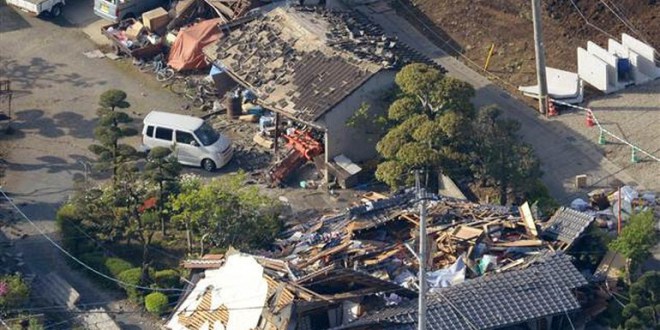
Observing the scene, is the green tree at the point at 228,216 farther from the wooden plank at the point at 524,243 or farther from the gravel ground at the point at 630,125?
the gravel ground at the point at 630,125

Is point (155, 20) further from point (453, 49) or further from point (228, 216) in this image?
point (228, 216)

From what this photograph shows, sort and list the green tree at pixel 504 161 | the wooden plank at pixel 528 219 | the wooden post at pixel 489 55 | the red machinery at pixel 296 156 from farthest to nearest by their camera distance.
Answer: the wooden post at pixel 489 55 → the red machinery at pixel 296 156 → the green tree at pixel 504 161 → the wooden plank at pixel 528 219

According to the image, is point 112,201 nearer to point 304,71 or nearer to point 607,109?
point 304,71

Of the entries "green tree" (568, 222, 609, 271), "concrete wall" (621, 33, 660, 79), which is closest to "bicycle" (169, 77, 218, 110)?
"concrete wall" (621, 33, 660, 79)

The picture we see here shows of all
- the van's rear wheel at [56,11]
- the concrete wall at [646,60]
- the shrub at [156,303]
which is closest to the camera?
the shrub at [156,303]

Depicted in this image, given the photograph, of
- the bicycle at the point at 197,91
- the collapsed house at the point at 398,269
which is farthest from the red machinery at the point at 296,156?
the bicycle at the point at 197,91

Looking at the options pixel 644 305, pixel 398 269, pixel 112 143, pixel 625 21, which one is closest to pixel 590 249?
pixel 644 305
